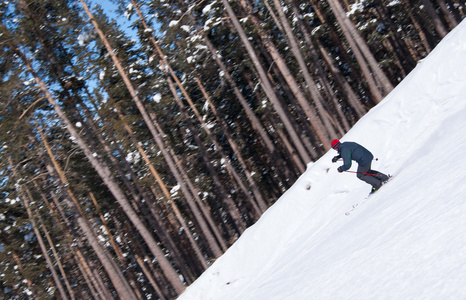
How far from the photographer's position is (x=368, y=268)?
5.30m

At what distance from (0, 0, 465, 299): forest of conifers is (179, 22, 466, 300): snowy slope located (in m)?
4.79

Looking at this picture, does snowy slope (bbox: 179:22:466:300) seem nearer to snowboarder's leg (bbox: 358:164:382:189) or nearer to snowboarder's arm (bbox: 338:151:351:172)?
snowboarder's leg (bbox: 358:164:382:189)

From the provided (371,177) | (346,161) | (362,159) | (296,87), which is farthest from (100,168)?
(371,177)

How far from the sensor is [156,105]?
25.5m

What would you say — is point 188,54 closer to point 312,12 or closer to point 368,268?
point 312,12

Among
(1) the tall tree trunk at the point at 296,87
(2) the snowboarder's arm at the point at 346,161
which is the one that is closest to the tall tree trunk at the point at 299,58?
(1) the tall tree trunk at the point at 296,87

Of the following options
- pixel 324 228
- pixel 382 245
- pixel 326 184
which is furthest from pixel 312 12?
pixel 382 245

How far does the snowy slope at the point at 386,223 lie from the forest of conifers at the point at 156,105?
15.7 ft

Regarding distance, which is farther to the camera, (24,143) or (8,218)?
(8,218)

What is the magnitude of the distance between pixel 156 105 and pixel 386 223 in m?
20.3

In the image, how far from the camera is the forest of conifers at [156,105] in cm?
1683

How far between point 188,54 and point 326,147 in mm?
10558

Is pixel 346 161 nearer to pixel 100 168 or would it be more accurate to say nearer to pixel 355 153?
pixel 355 153

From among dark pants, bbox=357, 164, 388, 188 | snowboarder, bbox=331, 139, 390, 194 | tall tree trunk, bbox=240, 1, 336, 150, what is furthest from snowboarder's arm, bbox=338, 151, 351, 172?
tall tree trunk, bbox=240, 1, 336, 150
